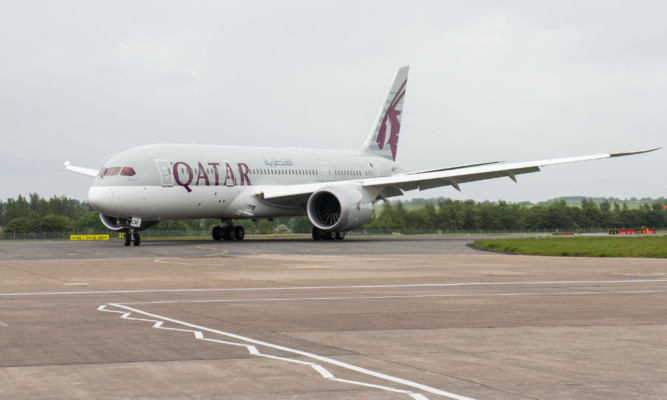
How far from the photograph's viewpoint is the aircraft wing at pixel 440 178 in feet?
151

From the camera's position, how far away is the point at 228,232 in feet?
166

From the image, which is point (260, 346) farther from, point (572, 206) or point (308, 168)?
point (572, 206)

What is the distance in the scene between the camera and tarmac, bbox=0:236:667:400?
8.41 m

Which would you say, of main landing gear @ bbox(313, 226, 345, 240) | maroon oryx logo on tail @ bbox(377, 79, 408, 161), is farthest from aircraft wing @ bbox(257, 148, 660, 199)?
maroon oryx logo on tail @ bbox(377, 79, 408, 161)

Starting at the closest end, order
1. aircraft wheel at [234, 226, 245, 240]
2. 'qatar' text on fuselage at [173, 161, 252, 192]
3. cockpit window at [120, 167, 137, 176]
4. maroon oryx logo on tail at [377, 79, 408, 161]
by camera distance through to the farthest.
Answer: cockpit window at [120, 167, 137, 176] < 'qatar' text on fuselage at [173, 161, 252, 192] < aircraft wheel at [234, 226, 245, 240] < maroon oryx logo on tail at [377, 79, 408, 161]

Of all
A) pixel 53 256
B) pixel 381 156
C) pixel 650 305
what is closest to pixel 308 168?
pixel 381 156

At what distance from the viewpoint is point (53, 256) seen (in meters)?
34.4

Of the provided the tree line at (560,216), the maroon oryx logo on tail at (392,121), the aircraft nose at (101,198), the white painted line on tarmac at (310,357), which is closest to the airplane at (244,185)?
the aircraft nose at (101,198)

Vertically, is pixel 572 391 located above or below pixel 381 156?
below

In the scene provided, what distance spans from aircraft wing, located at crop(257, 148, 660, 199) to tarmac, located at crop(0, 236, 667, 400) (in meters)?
21.5

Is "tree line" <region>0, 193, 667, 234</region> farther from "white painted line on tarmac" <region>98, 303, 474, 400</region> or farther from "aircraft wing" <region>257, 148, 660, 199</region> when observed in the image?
"white painted line on tarmac" <region>98, 303, 474, 400</region>

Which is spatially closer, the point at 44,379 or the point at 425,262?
the point at 44,379

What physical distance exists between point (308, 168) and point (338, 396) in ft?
149

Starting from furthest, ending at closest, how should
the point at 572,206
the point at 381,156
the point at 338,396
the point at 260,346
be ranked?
the point at 572,206 → the point at 381,156 → the point at 260,346 → the point at 338,396
